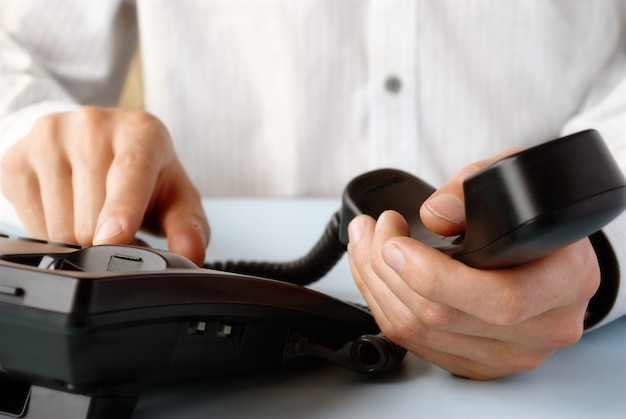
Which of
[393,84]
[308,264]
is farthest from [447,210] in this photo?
[393,84]

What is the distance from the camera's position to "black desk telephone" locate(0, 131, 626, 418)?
265 mm

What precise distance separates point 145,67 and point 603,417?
801 mm

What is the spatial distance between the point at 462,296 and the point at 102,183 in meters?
0.27

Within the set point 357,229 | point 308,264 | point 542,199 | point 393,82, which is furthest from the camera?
point 393,82

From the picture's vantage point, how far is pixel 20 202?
55cm

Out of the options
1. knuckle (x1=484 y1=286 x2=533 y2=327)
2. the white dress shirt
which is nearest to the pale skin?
knuckle (x1=484 y1=286 x2=533 y2=327)

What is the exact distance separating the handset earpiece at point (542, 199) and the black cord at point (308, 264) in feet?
0.80

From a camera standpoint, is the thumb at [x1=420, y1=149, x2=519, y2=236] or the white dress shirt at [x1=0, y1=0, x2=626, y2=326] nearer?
the thumb at [x1=420, y1=149, x2=519, y2=236]

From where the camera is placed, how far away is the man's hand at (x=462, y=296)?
308 mm

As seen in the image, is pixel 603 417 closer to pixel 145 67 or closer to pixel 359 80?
pixel 359 80

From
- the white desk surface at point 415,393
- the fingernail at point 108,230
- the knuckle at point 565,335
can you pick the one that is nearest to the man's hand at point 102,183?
the fingernail at point 108,230

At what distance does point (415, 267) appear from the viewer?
0.31 m

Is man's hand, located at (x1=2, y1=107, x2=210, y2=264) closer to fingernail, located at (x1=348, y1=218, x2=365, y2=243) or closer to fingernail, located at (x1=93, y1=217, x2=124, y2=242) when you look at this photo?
fingernail, located at (x1=93, y1=217, x2=124, y2=242)

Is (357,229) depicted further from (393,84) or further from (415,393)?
(393,84)
